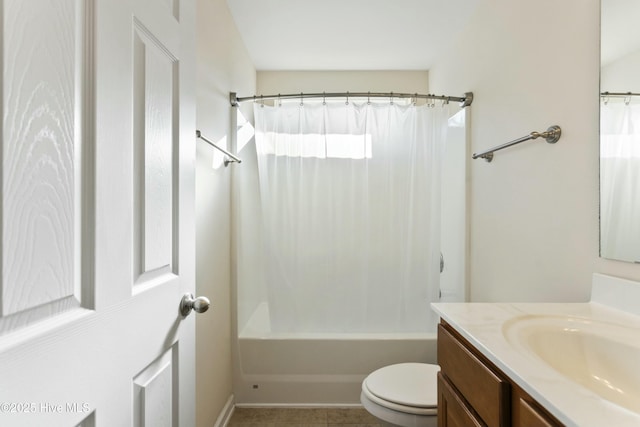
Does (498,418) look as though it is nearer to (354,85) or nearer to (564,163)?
(564,163)

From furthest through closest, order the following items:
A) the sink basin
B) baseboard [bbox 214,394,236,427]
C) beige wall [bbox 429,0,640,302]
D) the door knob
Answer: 1. baseboard [bbox 214,394,236,427]
2. beige wall [bbox 429,0,640,302]
3. the door knob
4. the sink basin

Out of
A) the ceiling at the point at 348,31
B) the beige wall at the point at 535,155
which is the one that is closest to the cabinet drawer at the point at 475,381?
the beige wall at the point at 535,155

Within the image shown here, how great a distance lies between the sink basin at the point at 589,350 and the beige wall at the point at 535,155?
0.27 meters

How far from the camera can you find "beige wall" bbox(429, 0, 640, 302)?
115 centimetres

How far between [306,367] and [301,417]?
27 centimetres

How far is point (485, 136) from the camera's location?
1894 mm

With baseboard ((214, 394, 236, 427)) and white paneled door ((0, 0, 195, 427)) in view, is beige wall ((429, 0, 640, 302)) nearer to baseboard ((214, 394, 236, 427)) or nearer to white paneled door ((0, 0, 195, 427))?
white paneled door ((0, 0, 195, 427))

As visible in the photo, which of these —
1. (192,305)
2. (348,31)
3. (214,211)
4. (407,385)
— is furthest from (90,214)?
(348,31)

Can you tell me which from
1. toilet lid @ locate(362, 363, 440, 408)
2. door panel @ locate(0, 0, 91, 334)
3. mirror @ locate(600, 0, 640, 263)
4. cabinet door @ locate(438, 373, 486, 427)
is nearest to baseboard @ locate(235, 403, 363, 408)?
toilet lid @ locate(362, 363, 440, 408)

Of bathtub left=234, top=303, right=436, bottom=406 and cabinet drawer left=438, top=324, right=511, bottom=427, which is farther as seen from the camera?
bathtub left=234, top=303, right=436, bottom=406

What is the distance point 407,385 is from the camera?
1571mm

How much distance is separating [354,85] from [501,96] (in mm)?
1494

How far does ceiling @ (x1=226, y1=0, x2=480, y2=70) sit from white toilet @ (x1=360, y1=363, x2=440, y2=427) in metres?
2.05

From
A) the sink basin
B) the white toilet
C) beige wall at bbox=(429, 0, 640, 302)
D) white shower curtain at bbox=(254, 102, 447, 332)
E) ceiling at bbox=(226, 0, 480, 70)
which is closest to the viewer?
the sink basin
